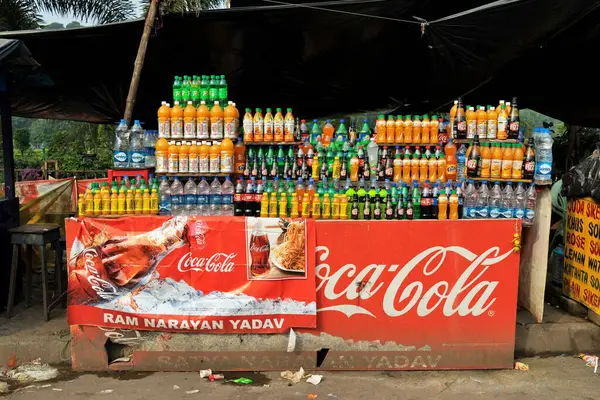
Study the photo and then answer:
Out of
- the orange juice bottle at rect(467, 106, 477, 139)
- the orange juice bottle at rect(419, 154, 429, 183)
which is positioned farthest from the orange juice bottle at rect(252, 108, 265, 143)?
the orange juice bottle at rect(467, 106, 477, 139)

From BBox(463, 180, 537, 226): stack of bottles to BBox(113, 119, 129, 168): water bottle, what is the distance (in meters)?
3.70

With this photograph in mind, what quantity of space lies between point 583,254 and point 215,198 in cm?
420

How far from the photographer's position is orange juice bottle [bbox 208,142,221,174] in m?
5.20

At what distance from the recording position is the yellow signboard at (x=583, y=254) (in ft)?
18.0

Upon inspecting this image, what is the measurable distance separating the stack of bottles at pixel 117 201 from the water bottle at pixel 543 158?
399 cm

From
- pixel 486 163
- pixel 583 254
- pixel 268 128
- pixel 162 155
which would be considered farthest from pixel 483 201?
pixel 162 155

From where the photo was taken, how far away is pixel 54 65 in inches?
284

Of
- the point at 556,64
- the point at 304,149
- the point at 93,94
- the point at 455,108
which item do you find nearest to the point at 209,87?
the point at 304,149

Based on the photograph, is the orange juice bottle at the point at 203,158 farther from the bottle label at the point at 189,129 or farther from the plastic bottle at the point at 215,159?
the bottle label at the point at 189,129

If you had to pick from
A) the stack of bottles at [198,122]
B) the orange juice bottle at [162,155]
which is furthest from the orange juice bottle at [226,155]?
the orange juice bottle at [162,155]

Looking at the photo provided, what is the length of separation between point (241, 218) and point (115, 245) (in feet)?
4.17

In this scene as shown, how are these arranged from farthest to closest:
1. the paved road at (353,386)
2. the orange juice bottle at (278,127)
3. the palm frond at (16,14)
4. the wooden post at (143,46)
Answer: the palm frond at (16,14)
the wooden post at (143,46)
the orange juice bottle at (278,127)
the paved road at (353,386)

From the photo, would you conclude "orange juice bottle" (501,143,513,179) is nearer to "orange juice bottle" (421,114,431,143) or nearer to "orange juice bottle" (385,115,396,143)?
"orange juice bottle" (421,114,431,143)

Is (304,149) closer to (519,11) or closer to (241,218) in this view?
→ (241,218)
